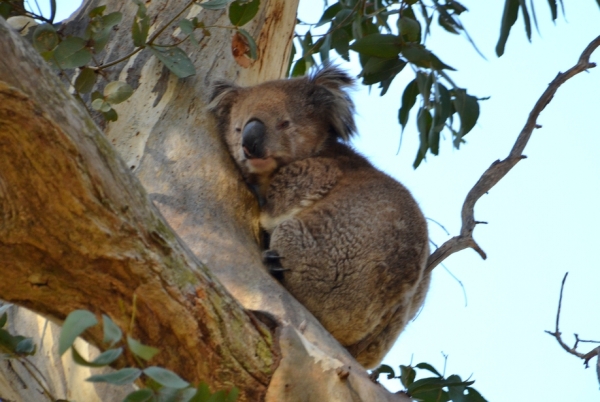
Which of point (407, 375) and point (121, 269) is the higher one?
point (121, 269)

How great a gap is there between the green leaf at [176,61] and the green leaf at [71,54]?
30cm

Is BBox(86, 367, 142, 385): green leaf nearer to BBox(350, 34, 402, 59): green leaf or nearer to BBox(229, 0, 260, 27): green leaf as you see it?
BBox(229, 0, 260, 27): green leaf

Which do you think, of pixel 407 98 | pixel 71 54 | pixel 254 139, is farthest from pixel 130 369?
pixel 407 98

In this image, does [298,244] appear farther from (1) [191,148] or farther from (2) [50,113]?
(2) [50,113]

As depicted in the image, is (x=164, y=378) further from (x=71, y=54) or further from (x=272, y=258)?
(x=71, y=54)

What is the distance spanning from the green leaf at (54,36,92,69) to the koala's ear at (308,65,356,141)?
131 cm

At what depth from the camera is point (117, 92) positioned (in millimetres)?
2723

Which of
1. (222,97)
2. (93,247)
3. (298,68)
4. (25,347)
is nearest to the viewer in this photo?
(93,247)

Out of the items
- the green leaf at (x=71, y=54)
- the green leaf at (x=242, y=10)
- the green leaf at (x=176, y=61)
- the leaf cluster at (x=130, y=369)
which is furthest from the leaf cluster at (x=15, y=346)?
the green leaf at (x=242, y=10)

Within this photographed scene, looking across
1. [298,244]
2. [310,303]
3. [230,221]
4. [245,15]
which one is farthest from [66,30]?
[310,303]

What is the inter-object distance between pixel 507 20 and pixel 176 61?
5.01ft

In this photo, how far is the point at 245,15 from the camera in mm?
2939

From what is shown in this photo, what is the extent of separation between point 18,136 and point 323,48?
2505mm

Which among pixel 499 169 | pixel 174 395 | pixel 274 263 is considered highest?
pixel 499 169
